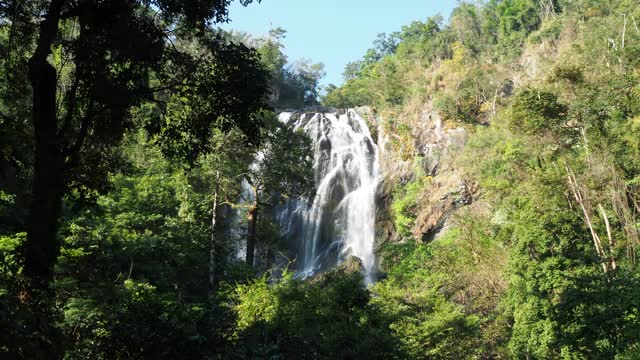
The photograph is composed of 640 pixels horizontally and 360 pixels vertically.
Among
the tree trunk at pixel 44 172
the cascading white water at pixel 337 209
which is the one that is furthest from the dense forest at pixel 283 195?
the cascading white water at pixel 337 209

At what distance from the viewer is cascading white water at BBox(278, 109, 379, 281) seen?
29.3 meters

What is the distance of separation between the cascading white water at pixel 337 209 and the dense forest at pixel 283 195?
3.09 feet

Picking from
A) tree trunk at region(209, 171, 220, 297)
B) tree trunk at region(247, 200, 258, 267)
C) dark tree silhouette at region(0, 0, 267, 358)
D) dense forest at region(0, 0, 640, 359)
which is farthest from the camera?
tree trunk at region(247, 200, 258, 267)

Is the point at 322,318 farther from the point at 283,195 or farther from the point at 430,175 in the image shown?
the point at 430,175

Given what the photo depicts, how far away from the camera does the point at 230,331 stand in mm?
6590

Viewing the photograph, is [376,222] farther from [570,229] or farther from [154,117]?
[154,117]

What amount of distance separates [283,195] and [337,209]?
873 centimetres

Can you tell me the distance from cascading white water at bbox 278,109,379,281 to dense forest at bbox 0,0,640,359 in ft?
3.09

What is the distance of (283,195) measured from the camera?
73.8ft

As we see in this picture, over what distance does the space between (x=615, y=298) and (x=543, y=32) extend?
95.7ft

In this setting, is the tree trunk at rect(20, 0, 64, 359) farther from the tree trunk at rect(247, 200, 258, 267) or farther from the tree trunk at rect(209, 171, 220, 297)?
the tree trunk at rect(247, 200, 258, 267)

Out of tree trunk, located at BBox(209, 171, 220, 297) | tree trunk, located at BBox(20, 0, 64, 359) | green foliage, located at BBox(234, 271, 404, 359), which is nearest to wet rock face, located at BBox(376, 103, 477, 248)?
tree trunk, located at BBox(209, 171, 220, 297)

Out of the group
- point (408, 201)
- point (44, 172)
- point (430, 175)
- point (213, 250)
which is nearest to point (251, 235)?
point (213, 250)

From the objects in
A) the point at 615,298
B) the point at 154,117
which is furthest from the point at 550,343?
the point at 154,117
